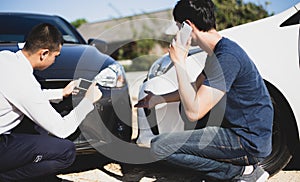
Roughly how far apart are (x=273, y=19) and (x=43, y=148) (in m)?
1.97

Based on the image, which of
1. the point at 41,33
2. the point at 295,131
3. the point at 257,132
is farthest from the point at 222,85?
the point at 41,33

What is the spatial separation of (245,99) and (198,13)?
24.7 inches

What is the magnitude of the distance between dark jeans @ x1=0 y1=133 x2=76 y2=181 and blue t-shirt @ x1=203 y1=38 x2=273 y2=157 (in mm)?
1089

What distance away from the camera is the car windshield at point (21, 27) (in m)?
4.19

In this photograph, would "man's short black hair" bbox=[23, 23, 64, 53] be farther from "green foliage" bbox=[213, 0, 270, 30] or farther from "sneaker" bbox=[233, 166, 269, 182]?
"green foliage" bbox=[213, 0, 270, 30]

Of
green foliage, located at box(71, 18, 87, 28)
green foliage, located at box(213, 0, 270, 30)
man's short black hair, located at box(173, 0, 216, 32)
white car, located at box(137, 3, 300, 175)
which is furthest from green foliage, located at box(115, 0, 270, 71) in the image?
green foliage, located at box(71, 18, 87, 28)

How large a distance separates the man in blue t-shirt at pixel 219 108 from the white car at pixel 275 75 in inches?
15.2

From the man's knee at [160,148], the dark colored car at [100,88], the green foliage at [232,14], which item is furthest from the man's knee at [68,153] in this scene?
the green foliage at [232,14]

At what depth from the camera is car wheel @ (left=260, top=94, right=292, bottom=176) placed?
3000mm

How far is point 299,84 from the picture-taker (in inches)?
112

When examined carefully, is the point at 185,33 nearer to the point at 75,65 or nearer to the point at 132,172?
the point at 75,65

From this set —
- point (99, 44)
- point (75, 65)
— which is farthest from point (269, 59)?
point (99, 44)

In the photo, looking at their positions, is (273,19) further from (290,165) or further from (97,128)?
(97,128)

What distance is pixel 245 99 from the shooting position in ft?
8.15
